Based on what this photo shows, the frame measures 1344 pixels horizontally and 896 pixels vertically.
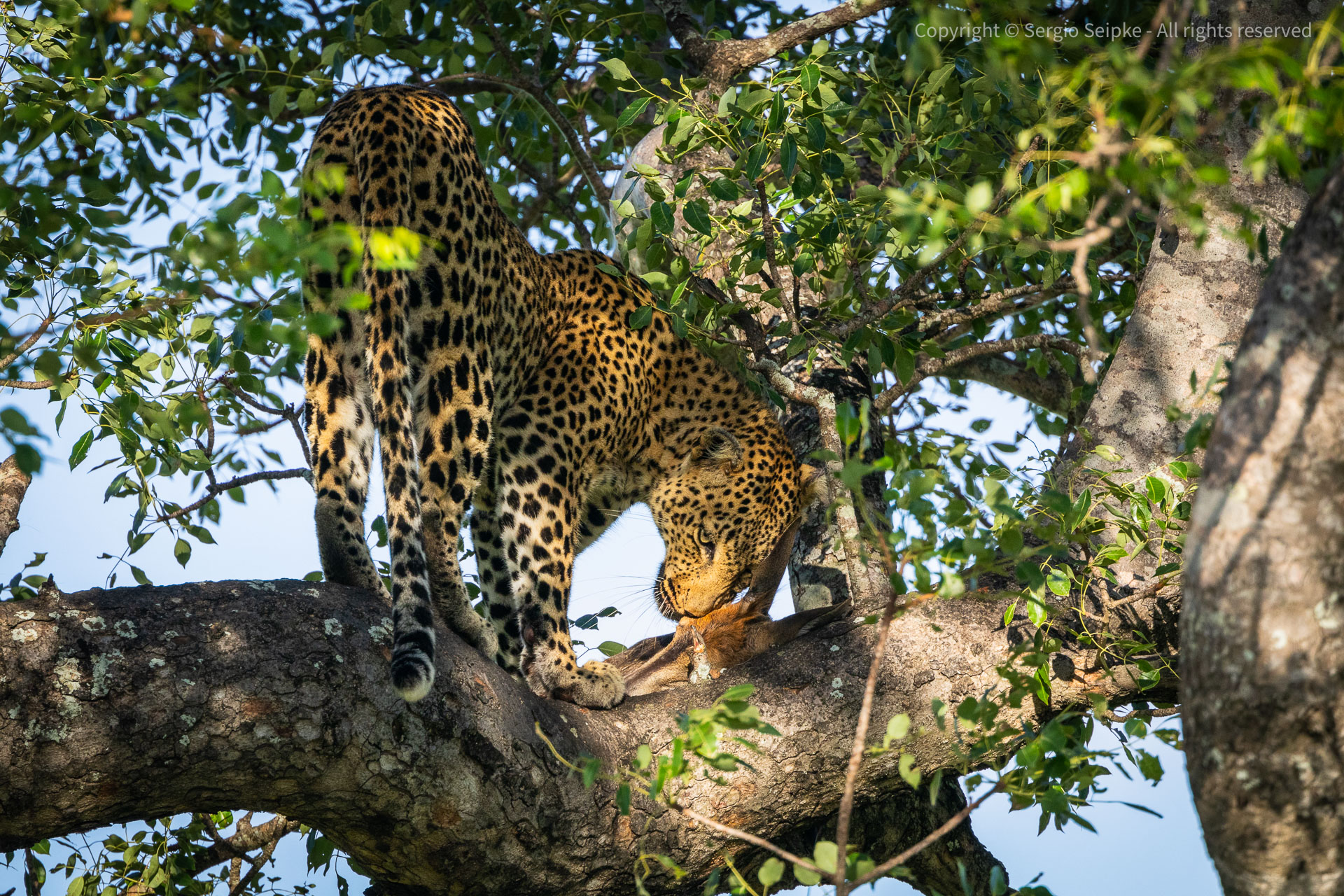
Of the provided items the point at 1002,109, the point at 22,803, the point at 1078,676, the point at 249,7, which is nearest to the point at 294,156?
the point at 249,7

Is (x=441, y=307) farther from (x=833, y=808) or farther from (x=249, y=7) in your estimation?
(x=249, y=7)

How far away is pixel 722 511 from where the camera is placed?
6.14 m

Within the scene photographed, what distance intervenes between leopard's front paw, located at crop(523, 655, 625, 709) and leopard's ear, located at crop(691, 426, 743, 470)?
4.64ft

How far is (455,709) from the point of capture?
3.67 meters

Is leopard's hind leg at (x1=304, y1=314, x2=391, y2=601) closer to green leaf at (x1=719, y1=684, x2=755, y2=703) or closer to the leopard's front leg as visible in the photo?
the leopard's front leg

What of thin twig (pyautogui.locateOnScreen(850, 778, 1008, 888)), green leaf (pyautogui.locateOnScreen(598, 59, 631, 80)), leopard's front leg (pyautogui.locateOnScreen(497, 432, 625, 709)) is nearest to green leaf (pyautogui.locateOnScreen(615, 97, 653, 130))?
green leaf (pyautogui.locateOnScreen(598, 59, 631, 80))

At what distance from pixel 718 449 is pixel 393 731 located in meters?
2.98

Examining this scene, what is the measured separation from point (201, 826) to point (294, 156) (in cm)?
409

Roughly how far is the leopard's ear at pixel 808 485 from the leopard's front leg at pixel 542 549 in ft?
4.39

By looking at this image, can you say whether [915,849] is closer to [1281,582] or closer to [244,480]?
[1281,582]

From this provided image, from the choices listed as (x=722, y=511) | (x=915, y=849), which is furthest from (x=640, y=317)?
(x=915, y=849)

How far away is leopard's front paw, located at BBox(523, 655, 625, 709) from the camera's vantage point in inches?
185

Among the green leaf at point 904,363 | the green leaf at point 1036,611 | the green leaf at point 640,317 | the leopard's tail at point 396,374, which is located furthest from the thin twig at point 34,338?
the green leaf at point 1036,611

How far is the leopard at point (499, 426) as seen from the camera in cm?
429
